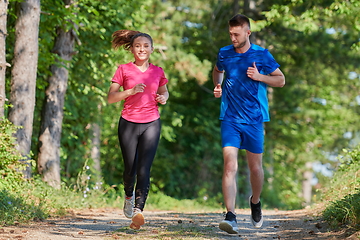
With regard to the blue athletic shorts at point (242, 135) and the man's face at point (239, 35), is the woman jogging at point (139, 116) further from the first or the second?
the man's face at point (239, 35)

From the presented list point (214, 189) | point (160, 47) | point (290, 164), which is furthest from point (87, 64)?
point (290, 164)

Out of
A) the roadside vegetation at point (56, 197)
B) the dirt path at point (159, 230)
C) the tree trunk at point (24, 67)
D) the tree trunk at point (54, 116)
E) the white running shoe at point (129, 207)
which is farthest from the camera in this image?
the tree trunk at point (54, 116)

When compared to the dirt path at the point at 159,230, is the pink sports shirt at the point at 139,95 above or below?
above

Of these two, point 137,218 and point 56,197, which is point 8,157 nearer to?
point 56,197

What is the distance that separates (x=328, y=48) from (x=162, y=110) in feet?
22.4

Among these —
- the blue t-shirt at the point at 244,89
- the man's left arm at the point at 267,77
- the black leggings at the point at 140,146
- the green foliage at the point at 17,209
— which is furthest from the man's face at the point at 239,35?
the green foliage at the point at 17,209

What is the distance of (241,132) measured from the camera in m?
5.82

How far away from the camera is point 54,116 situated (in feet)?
36.1

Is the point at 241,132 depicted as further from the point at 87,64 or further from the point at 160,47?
the point at 160,47

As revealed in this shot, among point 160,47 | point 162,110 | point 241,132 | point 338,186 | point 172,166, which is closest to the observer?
point 241,132

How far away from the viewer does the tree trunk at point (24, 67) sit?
9.07m

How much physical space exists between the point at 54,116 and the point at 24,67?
210cm

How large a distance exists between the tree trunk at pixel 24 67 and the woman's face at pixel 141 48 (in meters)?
3.74

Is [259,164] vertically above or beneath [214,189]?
above
